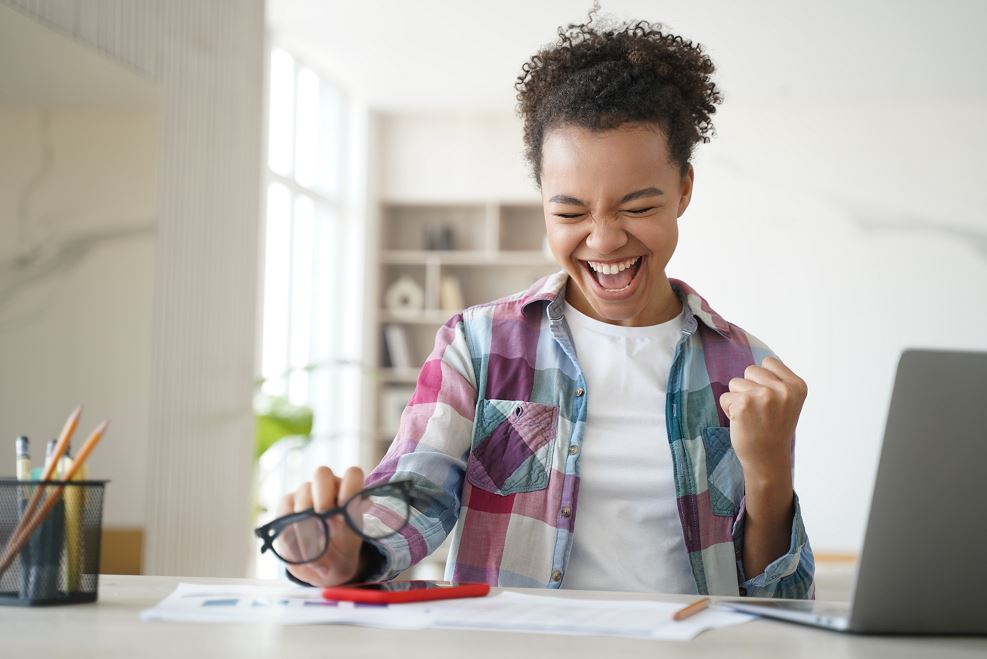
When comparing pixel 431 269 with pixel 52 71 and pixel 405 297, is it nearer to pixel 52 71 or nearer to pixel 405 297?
pixel 405 297

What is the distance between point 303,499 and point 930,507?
538 millimetres

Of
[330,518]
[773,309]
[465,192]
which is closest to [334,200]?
[465,192]

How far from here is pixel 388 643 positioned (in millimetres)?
807

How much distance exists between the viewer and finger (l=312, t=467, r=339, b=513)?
98cm

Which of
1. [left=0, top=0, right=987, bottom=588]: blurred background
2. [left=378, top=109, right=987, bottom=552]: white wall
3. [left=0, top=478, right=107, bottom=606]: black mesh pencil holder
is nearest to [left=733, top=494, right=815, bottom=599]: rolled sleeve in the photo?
[left=0, top=478, right=107, bottom=606]: black mesh pencil holder

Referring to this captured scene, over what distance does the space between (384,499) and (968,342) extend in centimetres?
559

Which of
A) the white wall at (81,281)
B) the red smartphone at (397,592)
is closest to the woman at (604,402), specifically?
the red smartphone at (397,592)

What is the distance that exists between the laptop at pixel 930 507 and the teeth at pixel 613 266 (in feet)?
2.09

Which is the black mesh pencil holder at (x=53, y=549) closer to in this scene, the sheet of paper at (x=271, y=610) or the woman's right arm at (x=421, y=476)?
the sheet of paper at (x=271, y=610)

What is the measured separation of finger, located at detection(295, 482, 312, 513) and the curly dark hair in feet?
2.08

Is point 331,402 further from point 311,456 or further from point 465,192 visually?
point 465,192

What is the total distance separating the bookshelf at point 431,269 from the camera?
673 centimetres

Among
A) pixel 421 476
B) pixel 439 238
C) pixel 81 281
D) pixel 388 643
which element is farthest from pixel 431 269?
pixel 388 643

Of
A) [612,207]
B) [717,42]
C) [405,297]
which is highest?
[717,42]
